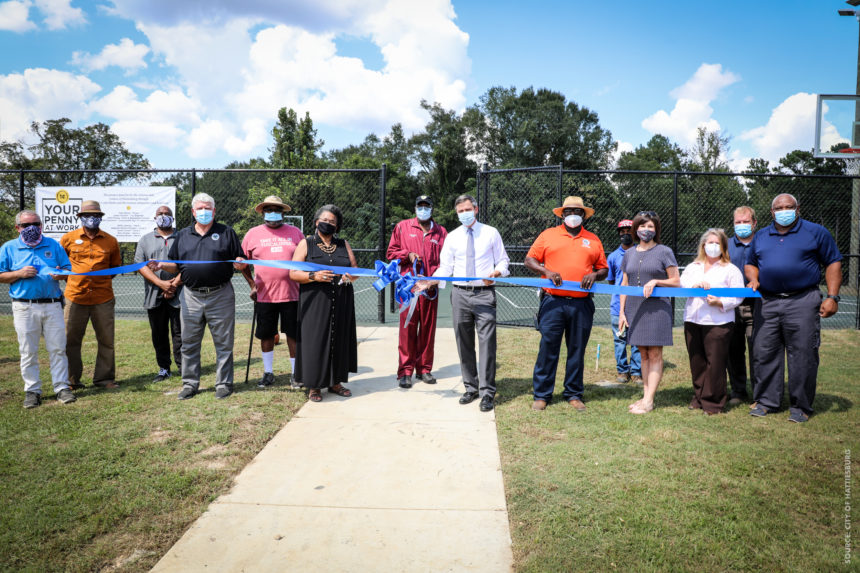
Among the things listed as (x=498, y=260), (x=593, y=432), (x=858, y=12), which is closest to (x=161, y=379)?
(x=498, y=260)

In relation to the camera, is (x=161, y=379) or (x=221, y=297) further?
(x=161, y=379)

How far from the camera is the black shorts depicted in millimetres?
6457

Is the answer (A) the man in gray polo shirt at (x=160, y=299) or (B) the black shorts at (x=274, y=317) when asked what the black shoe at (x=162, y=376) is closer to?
(A) the man in gray polo shirt at (x=160, y=299)

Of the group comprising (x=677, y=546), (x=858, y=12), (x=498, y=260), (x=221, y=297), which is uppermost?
(x=858, y=12)

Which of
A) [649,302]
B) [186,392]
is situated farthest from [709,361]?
[186,392]

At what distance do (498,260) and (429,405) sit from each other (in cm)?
166

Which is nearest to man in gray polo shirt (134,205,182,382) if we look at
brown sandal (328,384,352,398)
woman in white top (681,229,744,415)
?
brown sandal (328,384,352,398)

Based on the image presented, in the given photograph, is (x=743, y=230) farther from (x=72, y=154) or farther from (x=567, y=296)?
(x=72, y=154)

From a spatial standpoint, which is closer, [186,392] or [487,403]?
[487,403]

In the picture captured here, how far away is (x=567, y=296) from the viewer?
553cm

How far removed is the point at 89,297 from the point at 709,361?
22.0ft

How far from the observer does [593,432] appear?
4945mm

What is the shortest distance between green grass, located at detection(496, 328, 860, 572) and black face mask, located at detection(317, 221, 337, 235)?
255cm

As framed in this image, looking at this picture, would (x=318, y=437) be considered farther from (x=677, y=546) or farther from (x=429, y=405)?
(x=677, y=546)
